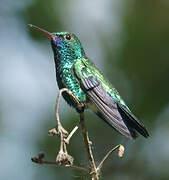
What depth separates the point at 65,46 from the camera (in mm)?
3789

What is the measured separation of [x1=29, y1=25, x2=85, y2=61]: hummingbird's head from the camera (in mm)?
3752

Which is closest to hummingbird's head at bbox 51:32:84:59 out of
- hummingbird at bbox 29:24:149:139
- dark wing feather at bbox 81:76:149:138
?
hummingbird at bbox 29:24:149:139

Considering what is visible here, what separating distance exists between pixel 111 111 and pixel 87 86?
0.92 feet

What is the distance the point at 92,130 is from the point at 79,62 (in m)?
1.80

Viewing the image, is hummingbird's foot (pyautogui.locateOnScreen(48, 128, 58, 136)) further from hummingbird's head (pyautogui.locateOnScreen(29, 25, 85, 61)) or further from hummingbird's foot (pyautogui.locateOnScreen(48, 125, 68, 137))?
hummingbird's head (pyautogui.locateOnScreen(29, 25, 85, 61))

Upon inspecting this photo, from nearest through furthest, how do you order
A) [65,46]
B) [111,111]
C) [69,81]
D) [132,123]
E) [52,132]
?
[52,132], [132,123], [111,111], [69,81], [65,46]

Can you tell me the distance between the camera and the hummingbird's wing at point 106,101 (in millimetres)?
3086

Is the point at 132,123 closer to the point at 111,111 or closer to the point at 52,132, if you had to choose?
the point at 111,111

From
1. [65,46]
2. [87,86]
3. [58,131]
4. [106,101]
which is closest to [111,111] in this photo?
[106,101]

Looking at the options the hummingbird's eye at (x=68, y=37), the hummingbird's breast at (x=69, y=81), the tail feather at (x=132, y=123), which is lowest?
the tail feather at (x=132, y=123)

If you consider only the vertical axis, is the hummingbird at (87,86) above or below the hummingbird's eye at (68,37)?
below

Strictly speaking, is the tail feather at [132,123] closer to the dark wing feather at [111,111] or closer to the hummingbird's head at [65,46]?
the dark wing feather at [111,111]

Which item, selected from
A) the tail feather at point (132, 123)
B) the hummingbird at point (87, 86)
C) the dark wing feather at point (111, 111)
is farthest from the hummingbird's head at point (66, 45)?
the tail feather at point (132, 123)

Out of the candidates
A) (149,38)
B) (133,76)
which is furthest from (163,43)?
(133,76)
